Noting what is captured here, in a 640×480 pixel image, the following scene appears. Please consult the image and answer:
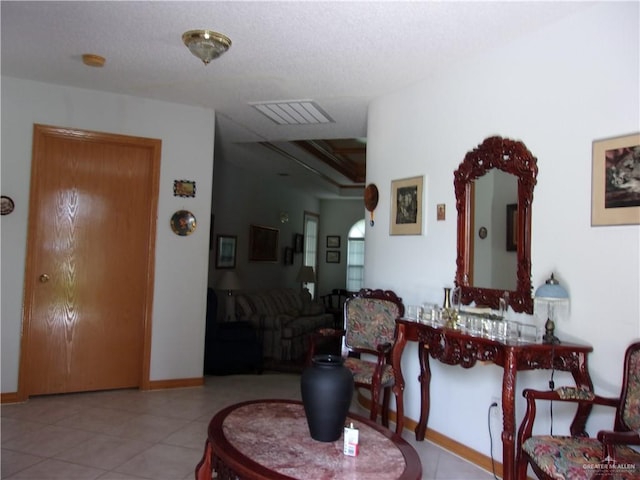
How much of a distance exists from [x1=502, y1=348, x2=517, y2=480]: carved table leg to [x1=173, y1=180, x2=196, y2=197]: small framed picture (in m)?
3.26

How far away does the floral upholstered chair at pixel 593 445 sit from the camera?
1718 mm

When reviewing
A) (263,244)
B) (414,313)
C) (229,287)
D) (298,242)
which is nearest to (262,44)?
(414,313)

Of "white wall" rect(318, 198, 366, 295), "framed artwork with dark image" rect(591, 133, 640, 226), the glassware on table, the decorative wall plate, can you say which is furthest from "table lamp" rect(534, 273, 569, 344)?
"white wall" rect(318, 198, 366, 295)

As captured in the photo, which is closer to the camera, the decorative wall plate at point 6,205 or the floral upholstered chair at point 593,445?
the floral upholstered chair at point 593,445

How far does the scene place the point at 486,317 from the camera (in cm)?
273

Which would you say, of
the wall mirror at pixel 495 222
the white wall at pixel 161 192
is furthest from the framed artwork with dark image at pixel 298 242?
the wall mirror at pixel 495 222

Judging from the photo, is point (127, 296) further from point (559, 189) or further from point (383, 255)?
point (559, 189)

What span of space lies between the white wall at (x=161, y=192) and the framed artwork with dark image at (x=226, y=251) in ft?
7.00

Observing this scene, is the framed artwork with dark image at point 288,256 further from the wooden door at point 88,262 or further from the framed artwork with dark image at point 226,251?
the wooden door at point 88,262

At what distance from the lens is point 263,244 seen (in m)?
7.83

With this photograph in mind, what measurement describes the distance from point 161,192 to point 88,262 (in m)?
0.90

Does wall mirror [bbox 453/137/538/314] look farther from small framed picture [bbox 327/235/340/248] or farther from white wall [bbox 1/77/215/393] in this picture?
small framed picture [bbox 327/235/340/248]

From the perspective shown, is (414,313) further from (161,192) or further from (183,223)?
(161,192)

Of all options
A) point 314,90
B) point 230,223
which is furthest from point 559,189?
point 230,223
